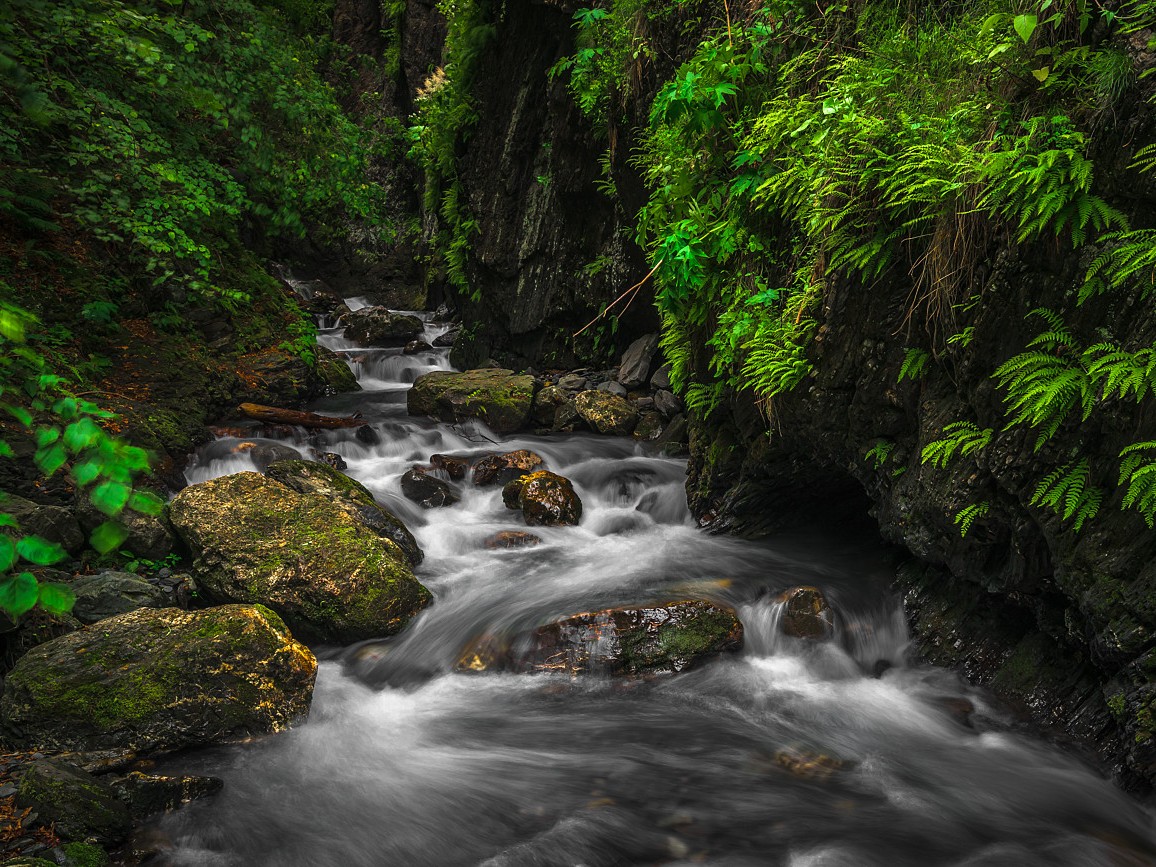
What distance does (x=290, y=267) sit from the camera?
19094mm

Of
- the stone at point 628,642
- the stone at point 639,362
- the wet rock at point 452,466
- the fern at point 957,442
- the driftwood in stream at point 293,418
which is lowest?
the stone at point 628,642

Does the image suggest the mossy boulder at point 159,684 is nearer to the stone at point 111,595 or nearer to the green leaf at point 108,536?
the stone at point 111,595

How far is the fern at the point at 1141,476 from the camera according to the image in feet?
10.3

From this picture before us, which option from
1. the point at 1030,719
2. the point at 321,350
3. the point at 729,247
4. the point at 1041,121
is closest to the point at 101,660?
the point at 729,247

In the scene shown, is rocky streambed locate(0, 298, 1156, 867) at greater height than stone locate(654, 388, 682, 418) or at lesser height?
lesser

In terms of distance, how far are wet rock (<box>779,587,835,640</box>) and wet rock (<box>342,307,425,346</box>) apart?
1230 cm

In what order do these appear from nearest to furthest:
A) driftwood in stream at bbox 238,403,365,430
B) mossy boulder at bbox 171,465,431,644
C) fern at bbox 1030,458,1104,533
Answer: fern at bbox 1030,458,1104,533
mossy boulder at bbox 171,465,431,644
driftwood in stream at bbox 238,403,365,430

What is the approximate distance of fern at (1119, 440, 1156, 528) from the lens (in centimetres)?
312

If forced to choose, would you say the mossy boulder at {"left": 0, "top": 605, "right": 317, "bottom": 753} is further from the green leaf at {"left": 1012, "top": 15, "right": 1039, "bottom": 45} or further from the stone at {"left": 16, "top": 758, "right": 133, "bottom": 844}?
the green leaf at {"left": 1012, "top": 15, "right": 1039, "bottom": 45}

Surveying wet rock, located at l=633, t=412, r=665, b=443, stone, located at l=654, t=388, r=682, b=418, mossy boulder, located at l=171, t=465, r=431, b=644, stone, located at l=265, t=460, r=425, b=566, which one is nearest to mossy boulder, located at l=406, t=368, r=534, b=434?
wet rock, located at l=633, t=412, r=665, b=443

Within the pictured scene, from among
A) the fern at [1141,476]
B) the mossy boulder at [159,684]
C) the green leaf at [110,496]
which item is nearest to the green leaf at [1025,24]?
the fern at [1141,476]

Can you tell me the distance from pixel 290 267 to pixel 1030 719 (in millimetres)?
19125

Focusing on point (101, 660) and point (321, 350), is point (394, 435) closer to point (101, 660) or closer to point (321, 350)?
point (321, 350)

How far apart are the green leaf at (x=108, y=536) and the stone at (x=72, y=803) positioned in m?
2.84
